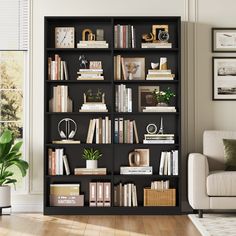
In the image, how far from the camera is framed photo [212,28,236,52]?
19.6 ft

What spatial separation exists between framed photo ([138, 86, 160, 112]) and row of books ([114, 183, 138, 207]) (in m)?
0.86

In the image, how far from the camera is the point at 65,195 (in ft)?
18.8

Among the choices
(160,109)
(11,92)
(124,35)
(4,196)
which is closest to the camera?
(4,196)

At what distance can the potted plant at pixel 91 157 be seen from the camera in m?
5.76

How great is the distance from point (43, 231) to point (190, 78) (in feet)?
7.90

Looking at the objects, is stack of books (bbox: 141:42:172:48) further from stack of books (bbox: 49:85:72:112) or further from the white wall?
stack of books (bbox: 49:85:72:112)

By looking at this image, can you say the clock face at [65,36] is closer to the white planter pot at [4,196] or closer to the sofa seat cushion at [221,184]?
the white planter pot at [4,196]

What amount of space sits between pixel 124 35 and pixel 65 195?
182cm

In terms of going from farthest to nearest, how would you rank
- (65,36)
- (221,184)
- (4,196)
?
(65,36), (4,196), (221,184)

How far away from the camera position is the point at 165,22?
5973mm

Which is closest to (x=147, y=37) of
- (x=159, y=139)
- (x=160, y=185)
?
(x=159, y=139)

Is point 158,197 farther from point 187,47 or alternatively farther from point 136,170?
point 187,47

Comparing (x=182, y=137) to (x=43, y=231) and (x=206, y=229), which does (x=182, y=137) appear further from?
(x=43, y=231)

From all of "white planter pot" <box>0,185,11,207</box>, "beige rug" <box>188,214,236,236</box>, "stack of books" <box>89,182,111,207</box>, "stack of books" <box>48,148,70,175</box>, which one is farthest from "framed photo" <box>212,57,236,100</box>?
"white planter pot" <box>0,185,11,207</box>
